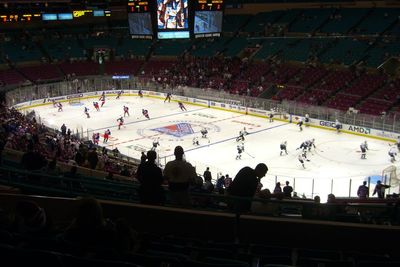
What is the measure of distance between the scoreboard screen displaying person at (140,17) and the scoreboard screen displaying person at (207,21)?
124 inches

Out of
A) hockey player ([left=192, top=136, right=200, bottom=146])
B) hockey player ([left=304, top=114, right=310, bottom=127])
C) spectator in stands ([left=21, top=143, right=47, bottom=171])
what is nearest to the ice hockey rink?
hockey player ([left=192, top=136, right=200, bottom=146])

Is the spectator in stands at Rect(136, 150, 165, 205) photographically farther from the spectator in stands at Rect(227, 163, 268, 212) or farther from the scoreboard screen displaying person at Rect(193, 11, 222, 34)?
the scoreboard screen displaying person at Rect(193, 11, 222, 34)

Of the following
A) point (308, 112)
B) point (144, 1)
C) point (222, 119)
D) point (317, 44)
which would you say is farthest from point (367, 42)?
point (144, 1)

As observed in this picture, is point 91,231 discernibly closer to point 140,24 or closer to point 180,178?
point 180,178

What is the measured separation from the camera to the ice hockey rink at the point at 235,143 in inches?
856

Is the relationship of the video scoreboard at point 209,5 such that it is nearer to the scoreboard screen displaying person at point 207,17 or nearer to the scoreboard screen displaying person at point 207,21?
the scoreboard screen displaying person at point 207,17

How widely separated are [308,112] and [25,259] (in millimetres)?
30947

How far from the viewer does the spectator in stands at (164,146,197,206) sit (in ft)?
21.5

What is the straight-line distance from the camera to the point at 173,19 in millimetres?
30453

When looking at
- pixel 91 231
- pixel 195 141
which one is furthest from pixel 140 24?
pixel 91 231

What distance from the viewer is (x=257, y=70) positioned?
4544 cm

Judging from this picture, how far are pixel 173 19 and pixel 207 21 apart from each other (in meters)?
2.17

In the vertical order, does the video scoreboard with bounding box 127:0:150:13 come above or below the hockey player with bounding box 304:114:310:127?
above

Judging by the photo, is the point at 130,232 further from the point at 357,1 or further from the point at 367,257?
the point at 357,1
